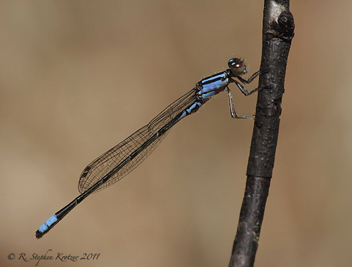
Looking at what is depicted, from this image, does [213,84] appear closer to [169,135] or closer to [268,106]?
[268,106]

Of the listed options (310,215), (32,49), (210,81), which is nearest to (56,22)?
(32,49)

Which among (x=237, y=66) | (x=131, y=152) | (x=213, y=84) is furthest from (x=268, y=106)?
(x=131, y=152)

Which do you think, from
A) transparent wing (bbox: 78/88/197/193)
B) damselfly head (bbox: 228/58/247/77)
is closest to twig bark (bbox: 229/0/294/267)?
damselfly head (bbox: 228/58/247/77)

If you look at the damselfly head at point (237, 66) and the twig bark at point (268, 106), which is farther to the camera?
the damselfly head at point (237, 66)

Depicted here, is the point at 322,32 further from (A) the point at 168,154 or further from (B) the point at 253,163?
(B) the point at 253,163

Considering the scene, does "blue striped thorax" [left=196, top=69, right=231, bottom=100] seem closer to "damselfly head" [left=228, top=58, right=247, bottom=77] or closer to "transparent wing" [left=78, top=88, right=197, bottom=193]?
"damselfly head" [left=228, top=58, right=247, bottom=77]

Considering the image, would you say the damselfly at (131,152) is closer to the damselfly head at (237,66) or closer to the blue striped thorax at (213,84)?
the blue striped thorax at (213,84)

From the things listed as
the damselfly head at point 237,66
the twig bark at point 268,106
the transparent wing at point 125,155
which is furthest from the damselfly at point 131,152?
the twig bark at point 268,106
